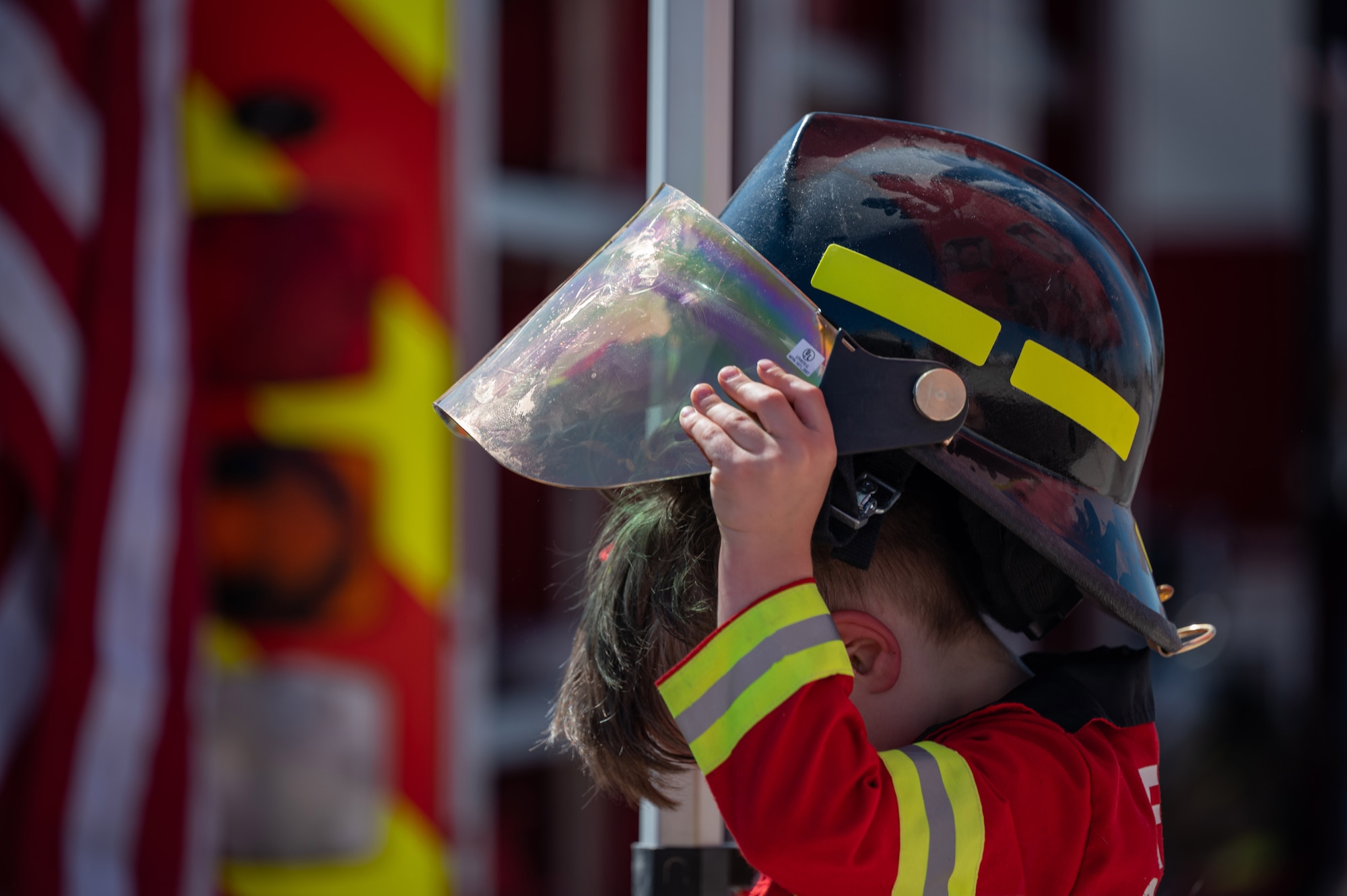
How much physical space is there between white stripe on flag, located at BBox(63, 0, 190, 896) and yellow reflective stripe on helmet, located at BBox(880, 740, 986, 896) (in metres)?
0.97

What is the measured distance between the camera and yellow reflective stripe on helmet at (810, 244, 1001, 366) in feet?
3.00

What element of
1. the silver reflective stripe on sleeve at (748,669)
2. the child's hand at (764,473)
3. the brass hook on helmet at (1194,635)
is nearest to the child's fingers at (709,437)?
the child's hand at (764,473)

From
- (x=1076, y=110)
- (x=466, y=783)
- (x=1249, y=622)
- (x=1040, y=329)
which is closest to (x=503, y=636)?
(x=466, y=783)

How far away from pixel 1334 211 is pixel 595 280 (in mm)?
4496

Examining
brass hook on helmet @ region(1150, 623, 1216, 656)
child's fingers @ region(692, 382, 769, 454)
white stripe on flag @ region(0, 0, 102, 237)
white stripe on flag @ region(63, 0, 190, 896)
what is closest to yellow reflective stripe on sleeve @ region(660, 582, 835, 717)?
child's fingers @ region(692, 382, 769, 454)

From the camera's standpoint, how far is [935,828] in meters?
0.83

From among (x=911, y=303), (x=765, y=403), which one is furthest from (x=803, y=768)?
(x=911, y=303)

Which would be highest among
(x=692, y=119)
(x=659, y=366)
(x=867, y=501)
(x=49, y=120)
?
(x=49, y=120)

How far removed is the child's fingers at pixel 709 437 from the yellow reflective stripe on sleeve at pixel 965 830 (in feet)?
0.91

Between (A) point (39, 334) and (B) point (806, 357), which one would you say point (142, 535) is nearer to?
(A) point (39, 334)

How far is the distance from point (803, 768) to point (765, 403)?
242 millimetres

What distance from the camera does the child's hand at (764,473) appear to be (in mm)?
800

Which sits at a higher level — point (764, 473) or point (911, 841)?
point (764, 473)

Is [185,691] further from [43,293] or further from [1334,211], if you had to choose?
[1334,211]
